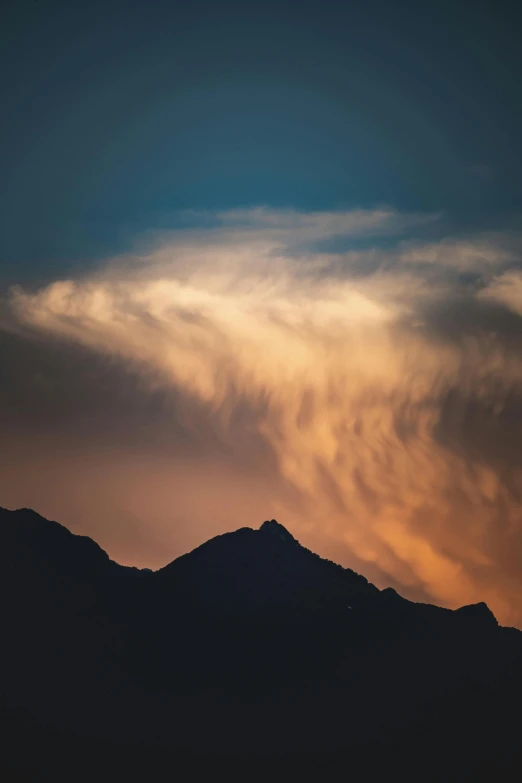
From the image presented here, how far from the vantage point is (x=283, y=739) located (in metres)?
182

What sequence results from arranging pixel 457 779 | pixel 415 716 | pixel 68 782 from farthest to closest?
pixel 415 716, pixel 457 779, pixel 68 782

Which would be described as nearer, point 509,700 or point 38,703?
point 38,703

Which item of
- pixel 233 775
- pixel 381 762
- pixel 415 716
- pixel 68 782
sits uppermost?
pixel 415 716

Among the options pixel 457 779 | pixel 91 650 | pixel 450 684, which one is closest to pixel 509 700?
pixel 450 684

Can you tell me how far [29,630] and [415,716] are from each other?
266 feet

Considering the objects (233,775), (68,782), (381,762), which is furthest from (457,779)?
(68,782)

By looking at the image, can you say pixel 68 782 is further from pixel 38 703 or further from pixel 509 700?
pixel 509 700

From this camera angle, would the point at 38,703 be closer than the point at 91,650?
Yes

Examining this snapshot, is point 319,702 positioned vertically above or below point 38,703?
above

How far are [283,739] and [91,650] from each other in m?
44.7

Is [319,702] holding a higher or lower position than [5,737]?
higher

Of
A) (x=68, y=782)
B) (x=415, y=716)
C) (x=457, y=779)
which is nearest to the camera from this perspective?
(x=68, y=782)

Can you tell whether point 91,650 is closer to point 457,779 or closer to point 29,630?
point 29,630

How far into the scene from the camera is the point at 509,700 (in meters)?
197
